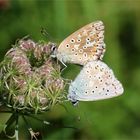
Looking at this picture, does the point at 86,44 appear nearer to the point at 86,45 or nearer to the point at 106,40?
the point at 86,45

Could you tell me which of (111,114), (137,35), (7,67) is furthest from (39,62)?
(137,35)

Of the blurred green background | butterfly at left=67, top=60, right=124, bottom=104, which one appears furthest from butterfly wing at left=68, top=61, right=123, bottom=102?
the blurred green background

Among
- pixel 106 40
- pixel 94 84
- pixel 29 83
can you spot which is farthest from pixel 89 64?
pixel 106 40

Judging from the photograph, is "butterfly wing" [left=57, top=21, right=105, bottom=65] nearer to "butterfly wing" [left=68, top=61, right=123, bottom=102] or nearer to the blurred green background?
"butterfly wing" [left=68, top=61, right=123, bottom=102]

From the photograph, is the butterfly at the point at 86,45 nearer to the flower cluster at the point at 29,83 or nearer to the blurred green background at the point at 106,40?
the flower cluster at the point at 29,83

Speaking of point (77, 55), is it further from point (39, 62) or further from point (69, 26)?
point (69, 26)

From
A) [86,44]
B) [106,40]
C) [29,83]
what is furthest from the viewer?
[106,40]
